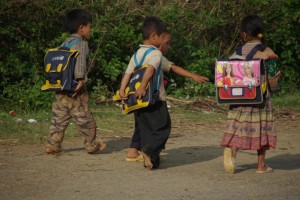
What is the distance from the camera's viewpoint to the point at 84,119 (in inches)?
307

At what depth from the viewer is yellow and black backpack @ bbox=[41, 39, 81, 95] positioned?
295 inches

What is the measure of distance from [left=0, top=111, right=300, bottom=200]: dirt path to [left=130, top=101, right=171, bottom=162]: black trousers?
0.77 ft

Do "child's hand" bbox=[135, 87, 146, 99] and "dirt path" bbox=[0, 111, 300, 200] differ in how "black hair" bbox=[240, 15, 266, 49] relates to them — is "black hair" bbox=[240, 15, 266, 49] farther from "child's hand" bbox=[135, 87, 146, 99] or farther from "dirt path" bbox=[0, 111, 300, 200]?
"dirt path" bbox=[0, 111, 300, 200]

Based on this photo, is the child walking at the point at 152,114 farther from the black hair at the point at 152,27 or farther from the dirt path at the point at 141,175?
the dirt path at the point at 141,175

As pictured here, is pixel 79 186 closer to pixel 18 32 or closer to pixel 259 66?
pixel 259 66

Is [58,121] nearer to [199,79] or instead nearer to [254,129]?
[199,79]

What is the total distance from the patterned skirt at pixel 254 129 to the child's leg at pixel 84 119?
65.3 inches

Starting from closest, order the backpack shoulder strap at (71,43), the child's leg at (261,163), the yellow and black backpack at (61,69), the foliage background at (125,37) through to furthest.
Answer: the child's leg at (261,163)
the yellow and black backpack at (61,69)
the backpack shoulder strap at (71,43)
the foliage background at (125,37)

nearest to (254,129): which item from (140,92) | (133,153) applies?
(140,92)

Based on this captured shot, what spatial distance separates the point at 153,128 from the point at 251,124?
0.93 metres

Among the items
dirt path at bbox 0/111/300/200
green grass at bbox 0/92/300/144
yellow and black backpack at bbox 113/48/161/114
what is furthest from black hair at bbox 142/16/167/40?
green grass at bbox 0/92/300/144

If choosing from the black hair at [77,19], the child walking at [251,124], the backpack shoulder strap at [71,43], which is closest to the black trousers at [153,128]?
the child walking at [251,124]

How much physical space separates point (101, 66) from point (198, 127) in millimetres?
2607

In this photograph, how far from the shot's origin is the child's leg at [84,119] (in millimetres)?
7762
